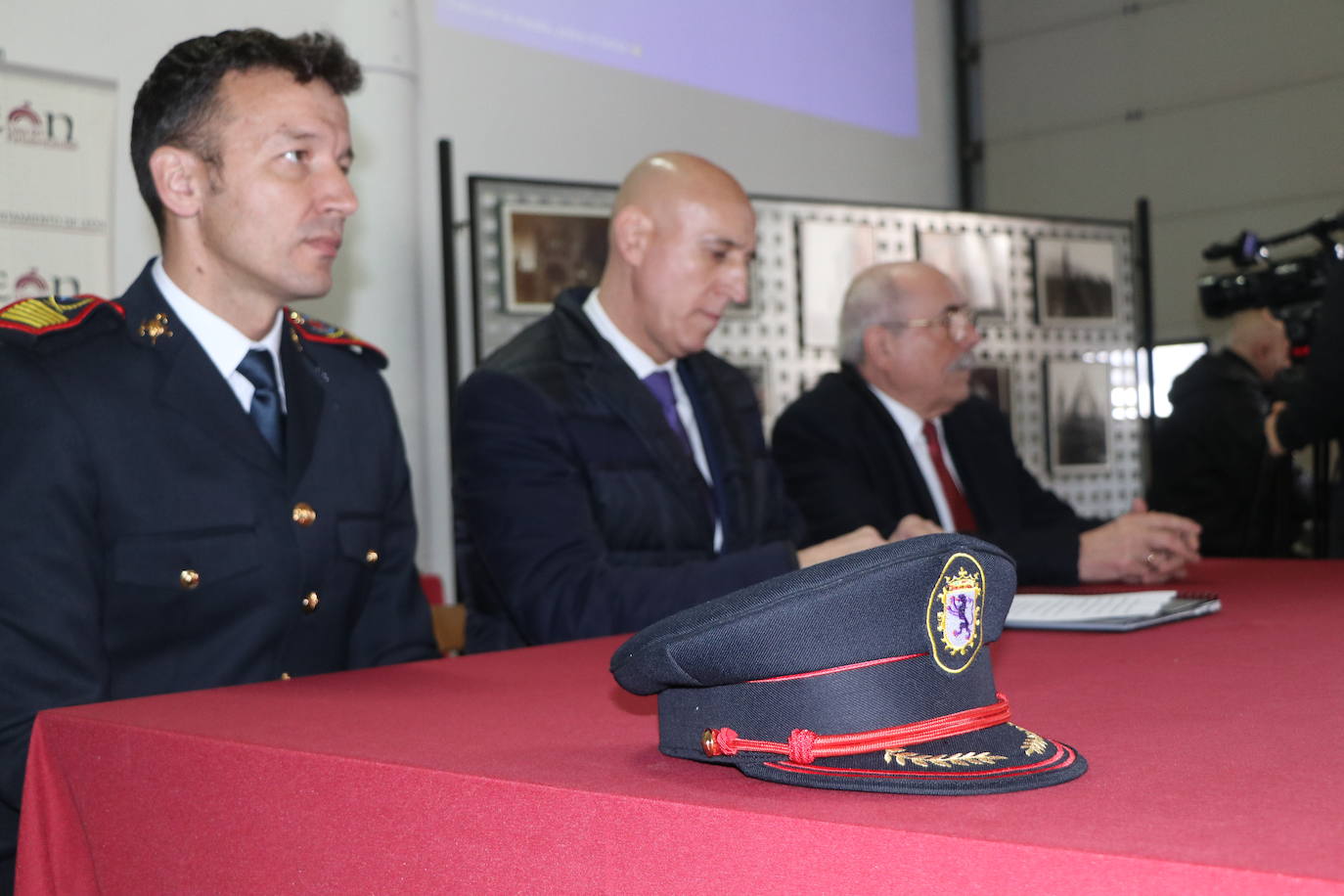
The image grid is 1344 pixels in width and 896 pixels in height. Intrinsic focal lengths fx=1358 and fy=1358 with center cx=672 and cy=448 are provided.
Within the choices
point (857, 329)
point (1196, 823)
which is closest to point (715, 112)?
point (857, 329)

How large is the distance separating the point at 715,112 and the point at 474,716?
4327 millimetres

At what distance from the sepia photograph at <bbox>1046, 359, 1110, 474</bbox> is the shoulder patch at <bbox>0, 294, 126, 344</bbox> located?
3.72 metres

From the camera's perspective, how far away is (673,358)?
2393mm

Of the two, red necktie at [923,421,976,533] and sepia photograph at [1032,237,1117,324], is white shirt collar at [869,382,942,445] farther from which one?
sepia photograph at [1032,237,1117,324]

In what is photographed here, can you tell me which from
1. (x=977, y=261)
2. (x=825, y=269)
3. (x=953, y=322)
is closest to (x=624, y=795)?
(x=953, y=322)

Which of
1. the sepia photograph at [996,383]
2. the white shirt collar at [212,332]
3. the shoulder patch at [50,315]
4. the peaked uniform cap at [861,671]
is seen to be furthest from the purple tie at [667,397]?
the sepia photograph at [996,383]

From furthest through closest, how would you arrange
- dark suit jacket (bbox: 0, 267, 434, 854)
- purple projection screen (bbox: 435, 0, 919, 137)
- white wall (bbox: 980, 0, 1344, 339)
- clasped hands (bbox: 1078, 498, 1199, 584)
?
white wall (bbox: 980, 0, 1344, 339), purple projection screen (bbox: 435, 0, 919, 137), clasped hands (bbox: 1078, 498, 1199, 584), dark suit jacket (bbox: 0, 267, 434, 854)

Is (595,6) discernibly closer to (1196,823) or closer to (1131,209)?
(1131,209)

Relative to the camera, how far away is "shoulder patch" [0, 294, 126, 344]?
146 cm

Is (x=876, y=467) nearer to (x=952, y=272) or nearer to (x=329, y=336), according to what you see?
(x=329, y=336)

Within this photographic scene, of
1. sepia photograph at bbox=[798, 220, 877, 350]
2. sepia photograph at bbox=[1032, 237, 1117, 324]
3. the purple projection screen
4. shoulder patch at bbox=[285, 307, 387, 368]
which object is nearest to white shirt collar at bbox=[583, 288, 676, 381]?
shoulder patch at bbox=[285, 307, 387, 368]

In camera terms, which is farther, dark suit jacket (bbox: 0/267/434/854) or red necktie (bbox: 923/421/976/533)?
red necktie (bbox: 923/421/976/533)

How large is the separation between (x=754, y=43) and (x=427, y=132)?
148 centimetres

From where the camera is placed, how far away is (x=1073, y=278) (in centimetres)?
466
